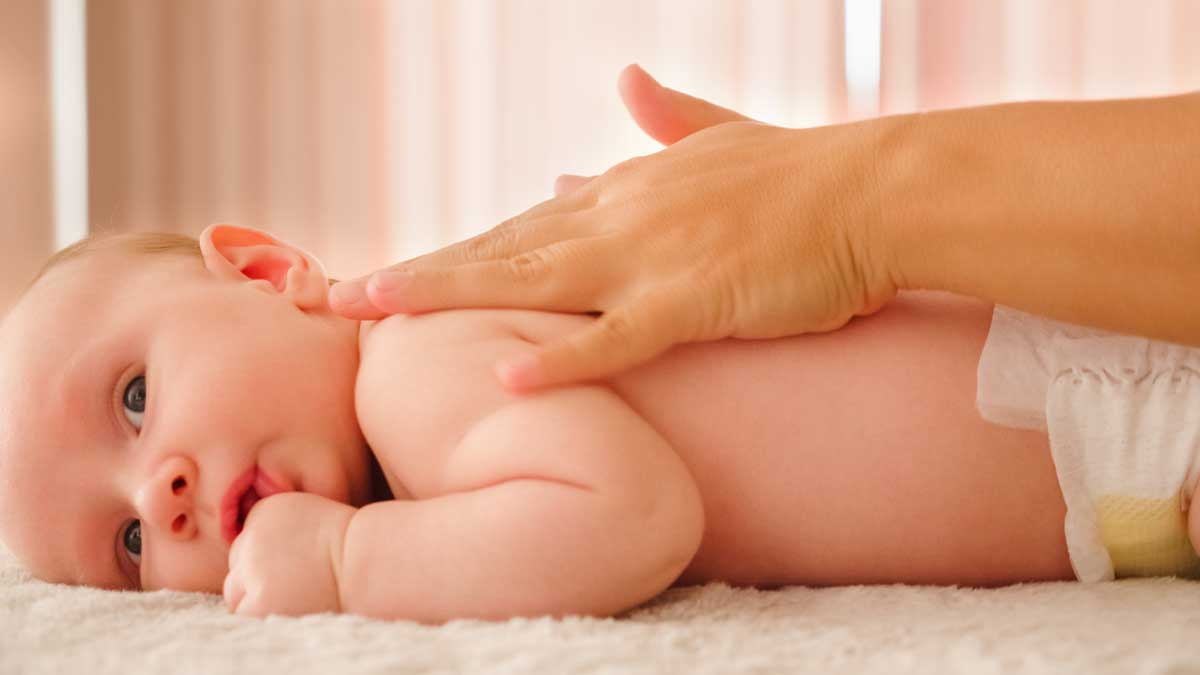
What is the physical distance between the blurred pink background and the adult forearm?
3020mm

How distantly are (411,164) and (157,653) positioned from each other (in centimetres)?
342

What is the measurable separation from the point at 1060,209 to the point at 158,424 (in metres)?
0.77

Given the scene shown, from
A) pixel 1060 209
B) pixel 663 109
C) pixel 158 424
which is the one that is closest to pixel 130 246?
pixel 158 424

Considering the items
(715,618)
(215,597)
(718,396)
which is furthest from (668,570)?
(215,597)

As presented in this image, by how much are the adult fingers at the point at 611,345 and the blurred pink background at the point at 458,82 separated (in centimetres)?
304

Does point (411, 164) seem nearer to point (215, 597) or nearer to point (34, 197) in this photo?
point (34, 197)

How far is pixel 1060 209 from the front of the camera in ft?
2.70

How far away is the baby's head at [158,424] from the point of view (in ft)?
3.11

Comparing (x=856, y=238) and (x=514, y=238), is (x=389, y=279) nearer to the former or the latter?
(x=514, y=238)

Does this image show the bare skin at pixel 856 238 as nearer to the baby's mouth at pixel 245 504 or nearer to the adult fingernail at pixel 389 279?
the adult fingernail at pixel 389 279

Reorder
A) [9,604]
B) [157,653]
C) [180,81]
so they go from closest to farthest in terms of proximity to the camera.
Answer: [157,653] → [9,604] → [180,81]

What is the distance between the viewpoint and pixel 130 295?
41.3 inches

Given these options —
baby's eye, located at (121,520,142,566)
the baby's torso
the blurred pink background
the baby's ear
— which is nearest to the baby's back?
the baby's torso

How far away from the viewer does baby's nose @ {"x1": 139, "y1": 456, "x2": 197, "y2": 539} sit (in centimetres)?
92
